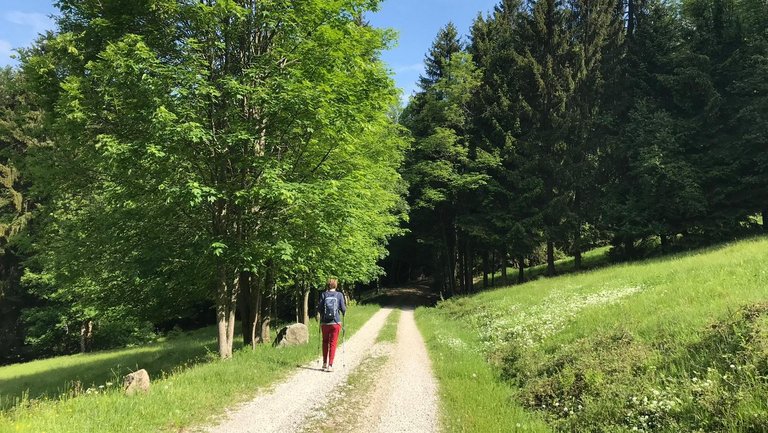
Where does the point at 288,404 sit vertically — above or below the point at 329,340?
below

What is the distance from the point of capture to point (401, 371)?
36.3 ft

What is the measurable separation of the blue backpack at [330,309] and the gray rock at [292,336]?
162 inches

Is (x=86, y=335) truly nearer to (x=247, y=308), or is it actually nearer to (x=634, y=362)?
(x=247, y=308)

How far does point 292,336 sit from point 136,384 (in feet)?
22.5

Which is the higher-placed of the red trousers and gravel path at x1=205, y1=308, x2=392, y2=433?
the red trousers

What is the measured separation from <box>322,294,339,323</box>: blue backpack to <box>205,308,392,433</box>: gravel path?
4.21ft

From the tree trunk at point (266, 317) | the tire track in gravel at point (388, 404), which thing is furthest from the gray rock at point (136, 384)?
the tree trunk at point (266, 317)

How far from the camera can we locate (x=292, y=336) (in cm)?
1482

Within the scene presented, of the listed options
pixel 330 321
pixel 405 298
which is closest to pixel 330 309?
pixel 330 321

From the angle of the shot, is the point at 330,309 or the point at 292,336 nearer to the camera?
the point at 330,309

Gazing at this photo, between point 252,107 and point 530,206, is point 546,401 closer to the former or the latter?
point 252,107

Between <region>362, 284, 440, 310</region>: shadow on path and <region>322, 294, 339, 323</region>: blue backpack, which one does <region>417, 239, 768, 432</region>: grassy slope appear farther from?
<region>362, 284, 440, 310</region>: shadow on path

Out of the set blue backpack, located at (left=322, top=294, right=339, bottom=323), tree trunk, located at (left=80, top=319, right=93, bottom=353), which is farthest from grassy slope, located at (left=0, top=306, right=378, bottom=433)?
tree trunk, located at (left=80, top=319, right=93, bottom=353)

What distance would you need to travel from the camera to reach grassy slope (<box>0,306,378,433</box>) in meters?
6.11
